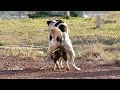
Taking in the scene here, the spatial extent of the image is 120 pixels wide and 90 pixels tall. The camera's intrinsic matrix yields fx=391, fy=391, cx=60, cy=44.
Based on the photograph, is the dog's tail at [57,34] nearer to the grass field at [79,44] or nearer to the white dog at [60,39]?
the white dog at [60,39]

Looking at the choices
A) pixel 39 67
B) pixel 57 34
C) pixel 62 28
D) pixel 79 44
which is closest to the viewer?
pixel 57 34

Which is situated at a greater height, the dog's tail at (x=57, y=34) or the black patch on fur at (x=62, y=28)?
the black patch on fur at (x=62, y=28)

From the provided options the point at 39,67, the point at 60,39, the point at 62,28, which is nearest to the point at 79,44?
the point at 39,67

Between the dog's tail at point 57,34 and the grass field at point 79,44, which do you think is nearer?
the dog's tail at point 57,34

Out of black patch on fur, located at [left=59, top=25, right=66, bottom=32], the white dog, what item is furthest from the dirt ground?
black patch on fur, located at [left=59, top=25, right=66, bottom=32]

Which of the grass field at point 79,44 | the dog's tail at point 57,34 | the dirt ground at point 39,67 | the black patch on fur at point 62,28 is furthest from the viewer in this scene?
the grass field at point 79,44

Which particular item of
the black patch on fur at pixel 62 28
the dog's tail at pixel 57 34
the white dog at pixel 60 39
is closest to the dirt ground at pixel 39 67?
the white dog at pixel 60 39

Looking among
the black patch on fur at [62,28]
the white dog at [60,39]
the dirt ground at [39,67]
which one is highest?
the black patch on fur at [62,28]

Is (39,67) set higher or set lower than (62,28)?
lower

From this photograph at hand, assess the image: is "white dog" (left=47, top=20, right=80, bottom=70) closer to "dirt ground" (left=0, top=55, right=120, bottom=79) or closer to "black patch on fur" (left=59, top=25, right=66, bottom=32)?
"black patch on fur" (left=59, top=25, right=66, bottom=32)

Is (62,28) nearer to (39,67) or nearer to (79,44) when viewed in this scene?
(39,67)
